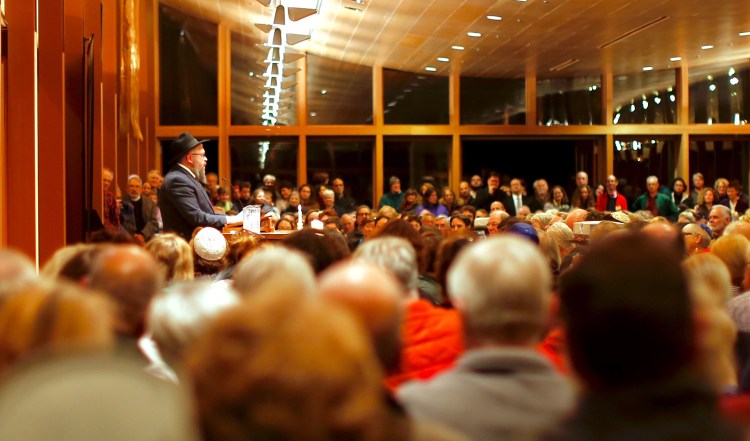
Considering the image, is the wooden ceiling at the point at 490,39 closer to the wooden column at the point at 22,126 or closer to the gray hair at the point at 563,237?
the wooden column at the point at 22,126

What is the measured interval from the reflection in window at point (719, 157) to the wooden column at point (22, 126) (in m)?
14.7

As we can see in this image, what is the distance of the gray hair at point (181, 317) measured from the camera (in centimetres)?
236

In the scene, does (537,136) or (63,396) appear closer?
(63,396)

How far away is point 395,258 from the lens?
317 cm

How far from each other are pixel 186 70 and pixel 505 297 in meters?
16.9

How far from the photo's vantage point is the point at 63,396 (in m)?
1.35

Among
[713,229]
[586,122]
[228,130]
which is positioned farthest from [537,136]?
[713,229]

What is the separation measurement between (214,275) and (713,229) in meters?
5.28

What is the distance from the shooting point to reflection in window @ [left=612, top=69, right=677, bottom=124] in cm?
1928

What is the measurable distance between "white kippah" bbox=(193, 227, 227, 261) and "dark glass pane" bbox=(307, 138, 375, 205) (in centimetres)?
1378

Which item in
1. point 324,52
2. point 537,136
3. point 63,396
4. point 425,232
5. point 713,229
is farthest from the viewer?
point 537,136

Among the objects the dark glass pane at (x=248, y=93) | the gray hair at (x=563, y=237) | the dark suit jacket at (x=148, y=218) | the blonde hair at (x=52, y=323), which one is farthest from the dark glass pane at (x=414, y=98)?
the blonde hair at (x=52, y=323)

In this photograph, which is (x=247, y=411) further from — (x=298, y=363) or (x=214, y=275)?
(x=214, y=275)

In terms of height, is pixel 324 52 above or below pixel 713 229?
above
